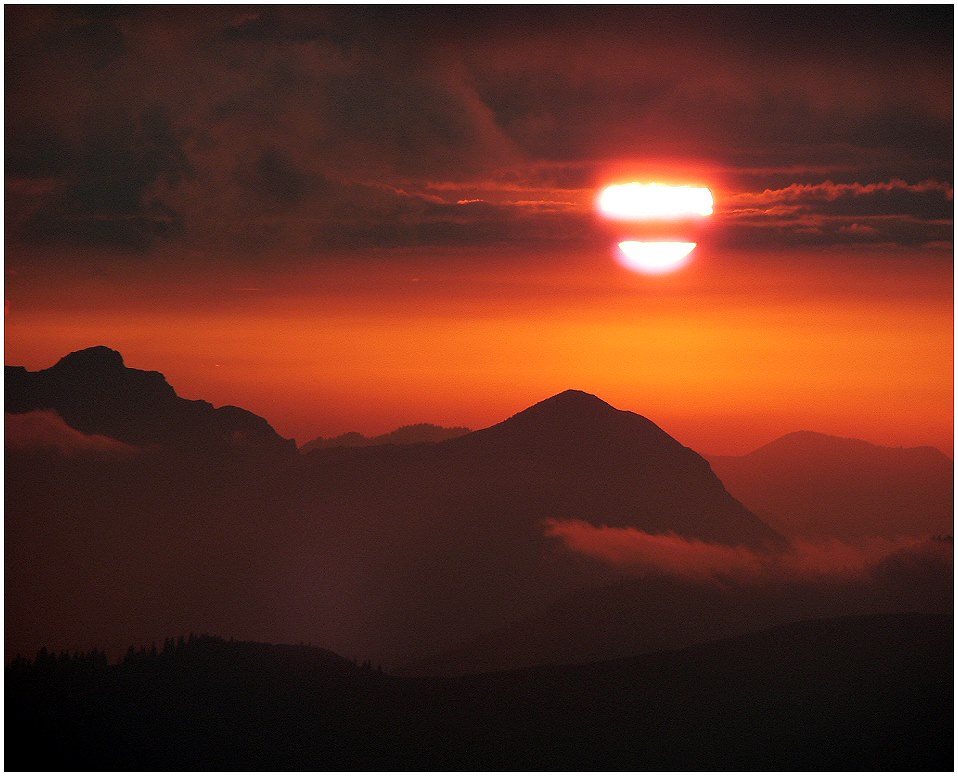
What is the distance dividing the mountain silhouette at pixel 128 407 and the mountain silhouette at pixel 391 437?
42cm

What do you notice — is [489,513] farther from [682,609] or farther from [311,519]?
[682,609]

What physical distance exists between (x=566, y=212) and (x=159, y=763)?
7983mm

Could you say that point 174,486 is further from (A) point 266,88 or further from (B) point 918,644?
(B) point 918,644

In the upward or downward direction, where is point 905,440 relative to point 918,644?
upward

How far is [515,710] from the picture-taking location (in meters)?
11.5

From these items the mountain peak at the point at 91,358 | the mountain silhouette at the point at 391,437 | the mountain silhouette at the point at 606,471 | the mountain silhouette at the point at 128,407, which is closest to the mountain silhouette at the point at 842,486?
the mountain silhouette at the point at 606,471

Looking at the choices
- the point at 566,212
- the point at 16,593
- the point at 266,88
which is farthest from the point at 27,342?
the point at 566,212

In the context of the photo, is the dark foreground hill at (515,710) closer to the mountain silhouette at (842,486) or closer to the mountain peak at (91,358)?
the mountain silhouette at (842,486)

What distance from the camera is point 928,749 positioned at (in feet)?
35.1

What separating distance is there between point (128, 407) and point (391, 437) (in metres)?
3.83

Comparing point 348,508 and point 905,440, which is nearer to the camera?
point 905,440

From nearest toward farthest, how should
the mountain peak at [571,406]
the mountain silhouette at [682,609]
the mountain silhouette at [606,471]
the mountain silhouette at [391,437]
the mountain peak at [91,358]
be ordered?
the mountain peak at [91,358], the mountain silhouette at [682,609], the mountain silhouette at [391,437], the mountain peak at [571,406], the mountain silhouette at [606,471]

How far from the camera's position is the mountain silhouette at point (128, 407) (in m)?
11.3

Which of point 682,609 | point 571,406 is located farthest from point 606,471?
point 682,609
